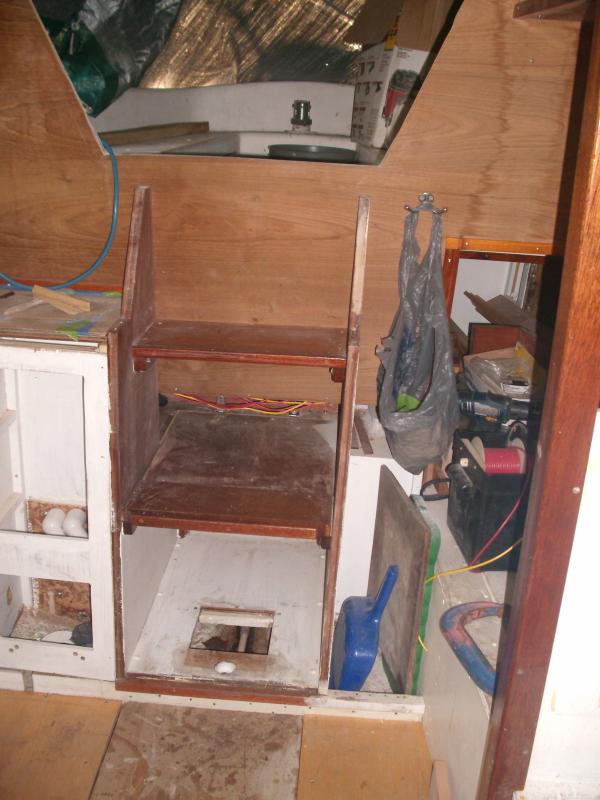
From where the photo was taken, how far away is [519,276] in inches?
108

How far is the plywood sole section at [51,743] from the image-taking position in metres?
1.33

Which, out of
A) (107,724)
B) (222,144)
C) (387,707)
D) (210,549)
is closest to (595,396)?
(387,707)

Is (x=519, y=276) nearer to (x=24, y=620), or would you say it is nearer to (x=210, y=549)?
(x=210, y=549)

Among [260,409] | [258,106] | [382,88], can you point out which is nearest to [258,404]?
[260,409]

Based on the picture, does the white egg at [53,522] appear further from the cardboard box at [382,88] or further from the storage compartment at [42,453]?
the cardboard box at [382,88]

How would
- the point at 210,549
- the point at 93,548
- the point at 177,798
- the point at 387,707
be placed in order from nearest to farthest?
the point at 177,798 → the point at 93,548 → the point at 387,707 → the point at 210,549

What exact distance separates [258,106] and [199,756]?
2.32 meters

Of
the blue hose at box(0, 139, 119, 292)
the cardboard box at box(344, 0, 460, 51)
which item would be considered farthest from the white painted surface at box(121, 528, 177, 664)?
the cardboard box at box(344, 0, 460, 51)

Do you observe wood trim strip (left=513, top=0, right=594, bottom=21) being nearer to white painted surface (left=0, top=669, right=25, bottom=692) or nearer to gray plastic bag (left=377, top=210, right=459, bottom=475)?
gray plastic bag (left=377, top=210, right=459, bottom=475)

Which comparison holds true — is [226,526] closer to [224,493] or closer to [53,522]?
[224,493]

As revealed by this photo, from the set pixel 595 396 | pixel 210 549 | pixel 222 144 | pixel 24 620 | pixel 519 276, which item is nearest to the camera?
pixel 595 396

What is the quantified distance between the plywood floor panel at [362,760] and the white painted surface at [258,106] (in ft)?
7.19

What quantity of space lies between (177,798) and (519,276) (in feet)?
7.58

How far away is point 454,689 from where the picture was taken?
1308 mm
